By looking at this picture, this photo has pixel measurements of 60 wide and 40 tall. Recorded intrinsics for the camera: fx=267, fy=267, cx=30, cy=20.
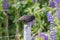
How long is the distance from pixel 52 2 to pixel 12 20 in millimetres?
939

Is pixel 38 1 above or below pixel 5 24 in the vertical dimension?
above

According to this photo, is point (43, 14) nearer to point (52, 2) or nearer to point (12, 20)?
point (52, 2)

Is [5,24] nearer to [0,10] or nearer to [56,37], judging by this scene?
[0,10]

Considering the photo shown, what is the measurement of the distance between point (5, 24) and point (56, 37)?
1471mm

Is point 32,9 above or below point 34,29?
above

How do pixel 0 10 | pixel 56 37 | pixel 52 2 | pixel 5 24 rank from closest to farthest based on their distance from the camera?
pixel 56 37, pixel 52 2, pixel 0 10, pixel 5 24

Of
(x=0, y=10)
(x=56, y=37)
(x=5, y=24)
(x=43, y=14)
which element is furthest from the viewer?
(x=5, y=24)

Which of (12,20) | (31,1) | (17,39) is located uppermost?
(31,1)

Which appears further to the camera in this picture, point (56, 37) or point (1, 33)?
point (1, 33)

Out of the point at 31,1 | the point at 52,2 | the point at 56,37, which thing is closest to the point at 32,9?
the point at 31,1

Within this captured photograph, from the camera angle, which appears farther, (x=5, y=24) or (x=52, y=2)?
(x=5, y=24)

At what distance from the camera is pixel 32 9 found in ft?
8.49

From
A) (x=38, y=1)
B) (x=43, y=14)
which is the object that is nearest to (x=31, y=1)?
(x=38, y=1)

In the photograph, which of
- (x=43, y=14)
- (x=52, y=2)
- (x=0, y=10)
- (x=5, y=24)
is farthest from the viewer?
(x=5, y=24)
